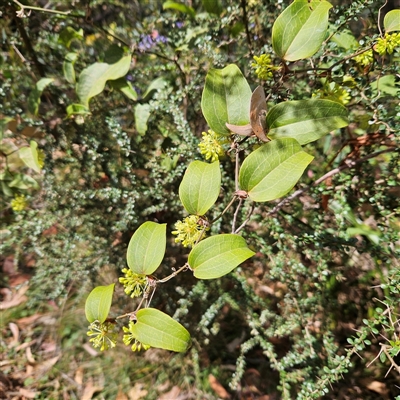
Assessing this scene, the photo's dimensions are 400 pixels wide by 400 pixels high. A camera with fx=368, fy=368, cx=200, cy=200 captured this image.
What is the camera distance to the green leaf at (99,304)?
2.39ft

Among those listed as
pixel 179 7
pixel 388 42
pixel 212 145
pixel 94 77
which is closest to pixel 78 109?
pixel 94 77

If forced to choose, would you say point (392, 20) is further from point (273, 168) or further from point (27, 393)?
point (27, 393)

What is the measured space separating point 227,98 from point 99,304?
492mm

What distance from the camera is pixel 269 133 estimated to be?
733 millimetres

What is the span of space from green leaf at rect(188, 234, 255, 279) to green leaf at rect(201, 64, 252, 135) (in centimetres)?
22

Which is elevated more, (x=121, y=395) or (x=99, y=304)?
(x=99, y=304)

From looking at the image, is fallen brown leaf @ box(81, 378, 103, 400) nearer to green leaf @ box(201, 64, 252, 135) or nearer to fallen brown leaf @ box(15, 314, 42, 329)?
fallen brown leaf @ box(15, 314, 42, 329)

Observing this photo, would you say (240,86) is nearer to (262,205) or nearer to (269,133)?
(269,133)

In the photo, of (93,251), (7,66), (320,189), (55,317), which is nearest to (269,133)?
(320,189)

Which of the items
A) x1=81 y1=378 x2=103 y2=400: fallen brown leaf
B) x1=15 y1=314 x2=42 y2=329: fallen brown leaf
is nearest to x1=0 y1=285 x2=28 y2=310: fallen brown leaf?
x1=15 y1=314 x2=42 y2=329: fallen brown leaf

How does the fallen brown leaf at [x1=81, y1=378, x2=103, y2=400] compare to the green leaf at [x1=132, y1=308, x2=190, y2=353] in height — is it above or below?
below

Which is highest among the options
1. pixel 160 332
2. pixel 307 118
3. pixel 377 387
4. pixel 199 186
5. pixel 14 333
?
pixel 307 118

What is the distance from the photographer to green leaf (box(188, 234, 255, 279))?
66cm

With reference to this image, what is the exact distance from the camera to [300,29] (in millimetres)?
738
